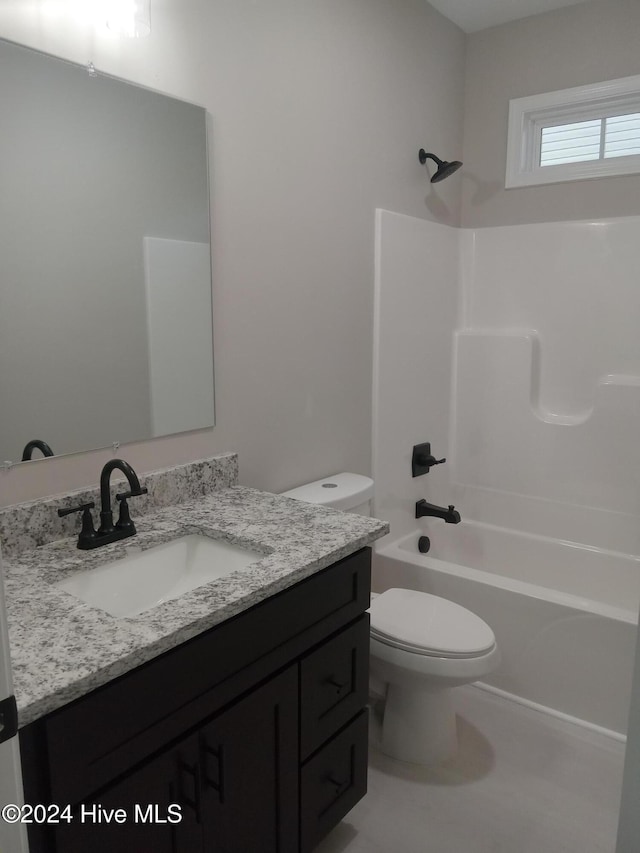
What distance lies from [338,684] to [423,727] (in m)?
0.68

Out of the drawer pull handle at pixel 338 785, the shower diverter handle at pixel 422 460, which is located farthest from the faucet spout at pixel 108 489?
the shower diverter handle at pixel 422 460

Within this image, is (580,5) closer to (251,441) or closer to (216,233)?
(216,233)

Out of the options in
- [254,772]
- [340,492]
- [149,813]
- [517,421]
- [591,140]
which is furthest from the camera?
[517,421]

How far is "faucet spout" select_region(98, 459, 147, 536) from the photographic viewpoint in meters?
1.47

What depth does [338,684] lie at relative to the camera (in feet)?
5.20

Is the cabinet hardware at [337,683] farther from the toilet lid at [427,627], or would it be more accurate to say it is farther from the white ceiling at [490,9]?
the white ceiling at [490,9]

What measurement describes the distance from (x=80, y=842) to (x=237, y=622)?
1.39 feet

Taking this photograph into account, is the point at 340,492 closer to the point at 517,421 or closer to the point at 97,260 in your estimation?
the point at 97,260

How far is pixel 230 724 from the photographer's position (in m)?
1.26

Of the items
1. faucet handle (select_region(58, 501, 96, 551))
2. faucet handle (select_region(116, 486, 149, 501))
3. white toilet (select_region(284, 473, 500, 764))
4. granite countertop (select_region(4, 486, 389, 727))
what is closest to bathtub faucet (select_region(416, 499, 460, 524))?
white toilet (select_region(284, 473, 500, 764))

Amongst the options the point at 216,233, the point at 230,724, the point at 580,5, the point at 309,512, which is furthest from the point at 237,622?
the point at 580,5

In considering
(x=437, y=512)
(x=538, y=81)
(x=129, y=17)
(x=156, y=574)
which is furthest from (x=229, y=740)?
(x=538, y=81)

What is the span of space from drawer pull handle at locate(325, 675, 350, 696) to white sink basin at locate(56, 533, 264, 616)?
35cm

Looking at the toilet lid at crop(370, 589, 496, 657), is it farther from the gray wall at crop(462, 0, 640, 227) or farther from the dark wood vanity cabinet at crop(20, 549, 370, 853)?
the gray wall at crop(462, 0, 640, 227)
